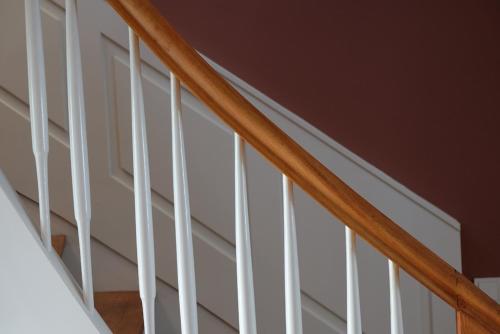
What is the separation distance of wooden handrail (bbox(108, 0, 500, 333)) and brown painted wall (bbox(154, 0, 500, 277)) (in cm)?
137

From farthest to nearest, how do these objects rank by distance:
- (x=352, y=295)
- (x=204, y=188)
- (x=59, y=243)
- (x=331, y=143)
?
(x=331, y=143) → (x=204, y=188) → (x=59, y=243) → (x=352, y=295)

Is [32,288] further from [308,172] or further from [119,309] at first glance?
[119,309]

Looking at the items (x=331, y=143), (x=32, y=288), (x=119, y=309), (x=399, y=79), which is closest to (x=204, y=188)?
(x=331, y=143)

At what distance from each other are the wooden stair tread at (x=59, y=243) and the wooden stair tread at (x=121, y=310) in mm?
175

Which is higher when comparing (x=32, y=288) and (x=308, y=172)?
(x=308, y=172)

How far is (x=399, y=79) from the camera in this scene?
272cm

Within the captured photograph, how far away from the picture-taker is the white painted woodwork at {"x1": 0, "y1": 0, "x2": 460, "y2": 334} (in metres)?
2.47

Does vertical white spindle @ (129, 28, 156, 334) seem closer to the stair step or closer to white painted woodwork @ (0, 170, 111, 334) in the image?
white painted woodwork @ (0, 170, 111, 334)

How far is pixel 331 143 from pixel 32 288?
151cm

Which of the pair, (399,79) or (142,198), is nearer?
(142,198)

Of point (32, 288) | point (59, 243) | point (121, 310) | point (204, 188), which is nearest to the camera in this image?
point (32, 288)

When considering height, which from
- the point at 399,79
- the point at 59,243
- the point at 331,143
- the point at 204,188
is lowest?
the point at 59,243

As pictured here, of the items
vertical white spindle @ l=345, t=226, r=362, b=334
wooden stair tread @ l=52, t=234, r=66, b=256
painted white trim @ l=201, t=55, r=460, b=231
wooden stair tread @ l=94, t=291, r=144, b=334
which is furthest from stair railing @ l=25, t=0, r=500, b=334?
painted white trim @ l=201, t=55, r=460, b=231

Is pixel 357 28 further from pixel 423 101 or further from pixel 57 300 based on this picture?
pixel 57 300
